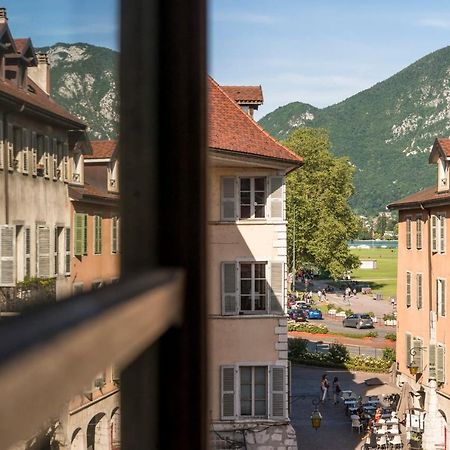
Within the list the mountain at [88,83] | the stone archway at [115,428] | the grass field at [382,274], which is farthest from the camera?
the grass field at [382,274]

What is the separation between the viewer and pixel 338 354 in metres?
22.4

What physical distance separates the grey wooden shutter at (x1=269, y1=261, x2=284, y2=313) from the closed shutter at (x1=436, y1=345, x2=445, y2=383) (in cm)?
600

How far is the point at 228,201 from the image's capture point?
399 inches

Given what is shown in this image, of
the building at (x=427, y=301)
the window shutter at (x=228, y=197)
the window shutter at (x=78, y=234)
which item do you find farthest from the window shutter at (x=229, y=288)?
the window shutter at (x=78, y=234)

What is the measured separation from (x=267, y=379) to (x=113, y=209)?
9619 mm

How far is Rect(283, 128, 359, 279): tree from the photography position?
30.0m

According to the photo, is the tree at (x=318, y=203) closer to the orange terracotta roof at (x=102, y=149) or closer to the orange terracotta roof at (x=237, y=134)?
the orange terracotta roof at (x=237, y=134)

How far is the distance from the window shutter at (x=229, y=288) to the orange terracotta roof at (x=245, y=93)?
253 centimetres

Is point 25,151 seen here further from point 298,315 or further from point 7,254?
point 298,315

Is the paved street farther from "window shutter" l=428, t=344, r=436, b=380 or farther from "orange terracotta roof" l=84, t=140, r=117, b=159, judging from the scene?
"orange terracotta roof" l=84, t=140, r=117, b=159

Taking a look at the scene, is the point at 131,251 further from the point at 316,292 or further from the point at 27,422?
the point at 316,292

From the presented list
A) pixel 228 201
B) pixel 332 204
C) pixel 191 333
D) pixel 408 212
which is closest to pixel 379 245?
pixel 332 204

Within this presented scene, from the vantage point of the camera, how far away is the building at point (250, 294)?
9961 millimetres

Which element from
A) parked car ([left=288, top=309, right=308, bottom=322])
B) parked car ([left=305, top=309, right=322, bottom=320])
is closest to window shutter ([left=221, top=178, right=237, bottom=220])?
parked car ([left=288, top=309, right=308, bottom=322])
